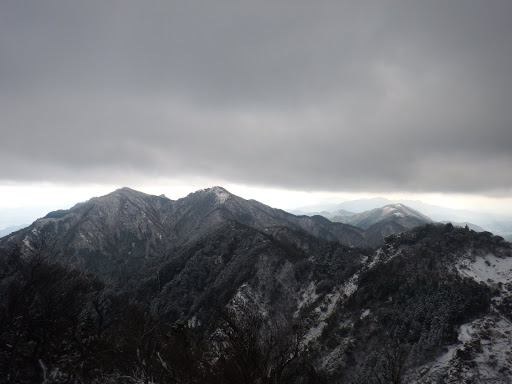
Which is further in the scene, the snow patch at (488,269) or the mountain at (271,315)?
the snow patch at (488,269)

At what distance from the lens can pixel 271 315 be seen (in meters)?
67.6

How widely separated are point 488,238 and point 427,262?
63.7 feet

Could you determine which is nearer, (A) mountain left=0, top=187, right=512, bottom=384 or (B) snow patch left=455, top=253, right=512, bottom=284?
(A) mountain left=0, top=187, right=512, bottom=384

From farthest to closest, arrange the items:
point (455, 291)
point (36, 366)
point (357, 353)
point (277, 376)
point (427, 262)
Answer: point (427, 262) < point (455, 291) < point (357, 353) < point (36, 366) < point (277, 376)

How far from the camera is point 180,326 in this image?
2659cm

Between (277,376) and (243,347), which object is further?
(243,347)

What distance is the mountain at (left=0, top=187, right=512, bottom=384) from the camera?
20.6m

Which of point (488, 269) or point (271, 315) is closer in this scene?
point (488, 269)

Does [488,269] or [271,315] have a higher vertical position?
[488,269]

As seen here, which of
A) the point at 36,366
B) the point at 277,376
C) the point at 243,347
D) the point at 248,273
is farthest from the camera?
the point at 248,273

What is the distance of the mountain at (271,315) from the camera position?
20609 millimetres

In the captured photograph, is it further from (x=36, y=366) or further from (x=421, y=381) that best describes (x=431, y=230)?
(x=36, y=366)

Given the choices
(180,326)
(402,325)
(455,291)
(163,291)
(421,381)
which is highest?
(180,326)

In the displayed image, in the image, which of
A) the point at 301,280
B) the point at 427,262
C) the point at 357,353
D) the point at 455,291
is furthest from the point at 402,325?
the point at 301,280
